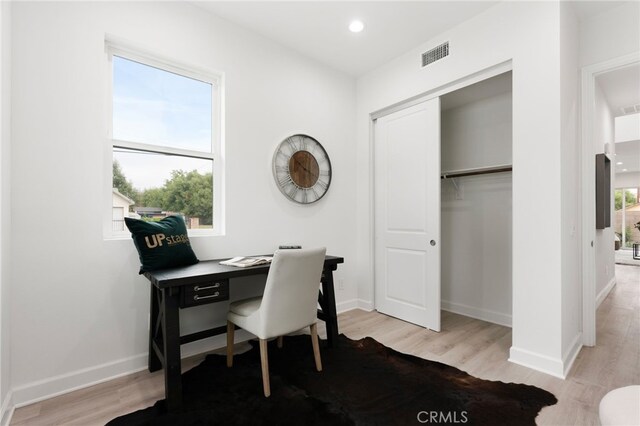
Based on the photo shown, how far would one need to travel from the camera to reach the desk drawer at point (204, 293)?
193cm

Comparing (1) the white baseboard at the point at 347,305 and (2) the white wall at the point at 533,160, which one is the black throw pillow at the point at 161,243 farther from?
(2) the white wall at the point at 533,160

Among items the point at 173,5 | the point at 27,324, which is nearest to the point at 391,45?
the point at 173,5

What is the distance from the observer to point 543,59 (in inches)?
90.4

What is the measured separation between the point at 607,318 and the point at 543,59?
9.54ft

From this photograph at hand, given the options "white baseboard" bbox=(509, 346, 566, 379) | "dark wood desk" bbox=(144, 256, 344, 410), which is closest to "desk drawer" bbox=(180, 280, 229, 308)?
"dark wood desk" bbox=(144, 256, 344, 410)

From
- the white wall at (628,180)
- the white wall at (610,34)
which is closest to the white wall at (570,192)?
the white wall at (610,34)

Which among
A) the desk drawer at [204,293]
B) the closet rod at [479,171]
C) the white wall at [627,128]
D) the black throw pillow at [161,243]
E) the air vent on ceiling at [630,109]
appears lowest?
the desk drawer at [204,293]

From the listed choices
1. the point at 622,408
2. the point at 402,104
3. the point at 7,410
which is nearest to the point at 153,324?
the point at 7,410

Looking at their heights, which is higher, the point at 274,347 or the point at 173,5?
the point at 173,5

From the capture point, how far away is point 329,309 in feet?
8.87

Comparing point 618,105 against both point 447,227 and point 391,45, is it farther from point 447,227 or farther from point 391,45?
point 391,45

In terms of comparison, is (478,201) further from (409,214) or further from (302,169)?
(302,169)

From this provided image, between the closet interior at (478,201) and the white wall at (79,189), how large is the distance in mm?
2495

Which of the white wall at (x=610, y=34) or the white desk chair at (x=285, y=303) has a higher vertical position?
the white wall at (x=610, y=34)
